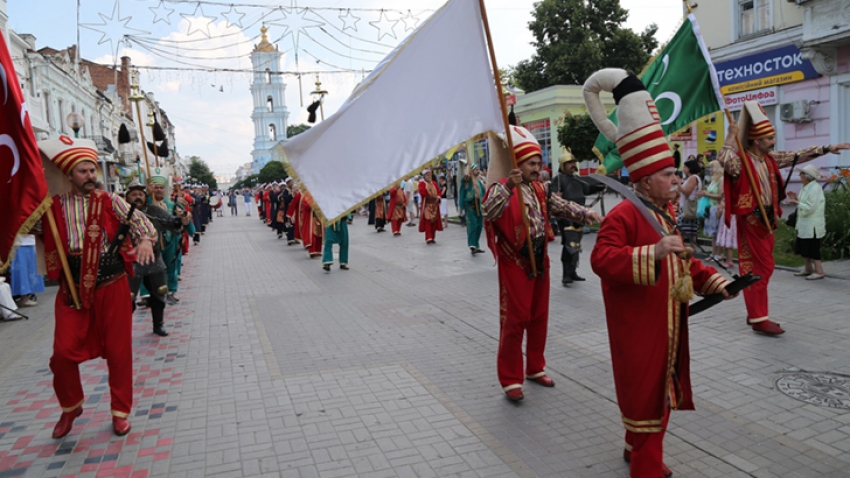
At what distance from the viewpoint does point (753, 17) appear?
18.2 metres

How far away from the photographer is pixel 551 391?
5125 millimetres

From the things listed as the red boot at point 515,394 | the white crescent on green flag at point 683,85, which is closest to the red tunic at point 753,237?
the white crescent on green flag at point 683,85

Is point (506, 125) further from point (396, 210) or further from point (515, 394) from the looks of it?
point (396, 210)

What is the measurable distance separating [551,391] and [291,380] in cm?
235

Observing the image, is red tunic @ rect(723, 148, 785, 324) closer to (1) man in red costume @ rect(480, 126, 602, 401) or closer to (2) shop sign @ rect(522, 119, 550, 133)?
(1) man in red costume @ rect(480, 126, 602, 401)

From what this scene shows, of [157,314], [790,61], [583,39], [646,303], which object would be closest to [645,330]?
[646,303]

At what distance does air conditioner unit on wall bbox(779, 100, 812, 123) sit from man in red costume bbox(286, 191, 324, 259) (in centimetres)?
1306

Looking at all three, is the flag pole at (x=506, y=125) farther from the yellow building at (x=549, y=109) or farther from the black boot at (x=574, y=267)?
the yellow building at (x=549, y=109)

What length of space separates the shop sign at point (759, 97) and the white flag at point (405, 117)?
15540mm

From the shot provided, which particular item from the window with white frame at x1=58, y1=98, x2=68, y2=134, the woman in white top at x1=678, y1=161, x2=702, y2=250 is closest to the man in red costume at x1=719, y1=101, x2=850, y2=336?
the woman in white top at x1=678, y1=161, x2=702, y2=250

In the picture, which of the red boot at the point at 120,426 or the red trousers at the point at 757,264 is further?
the red trousers at the point at 757,264

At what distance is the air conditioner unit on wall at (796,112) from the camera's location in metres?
16.7

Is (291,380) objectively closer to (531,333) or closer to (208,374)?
(208,374)

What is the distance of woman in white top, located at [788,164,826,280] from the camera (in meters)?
8.73
